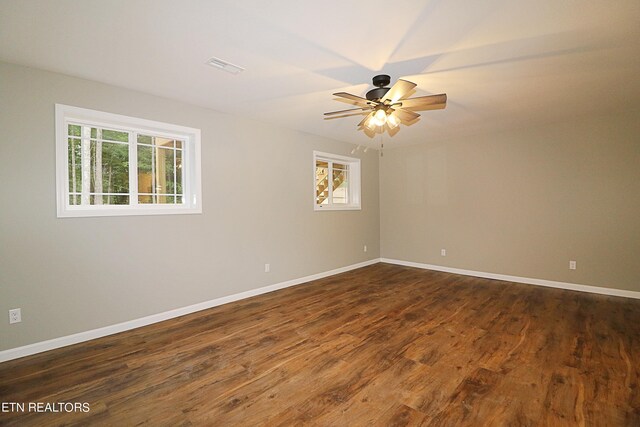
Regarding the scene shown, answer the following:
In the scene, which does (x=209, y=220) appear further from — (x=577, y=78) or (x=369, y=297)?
(x=577, y=78)

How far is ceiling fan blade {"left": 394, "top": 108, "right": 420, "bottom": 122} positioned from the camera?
2671 millimetres

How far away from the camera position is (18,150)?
7.90 feet

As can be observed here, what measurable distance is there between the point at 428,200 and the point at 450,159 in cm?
89

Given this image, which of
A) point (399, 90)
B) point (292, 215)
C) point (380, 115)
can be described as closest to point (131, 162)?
Answer: point (292, 215)

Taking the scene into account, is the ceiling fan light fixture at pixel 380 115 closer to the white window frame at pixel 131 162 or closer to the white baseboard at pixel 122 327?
the white window frame at pixel 131 162

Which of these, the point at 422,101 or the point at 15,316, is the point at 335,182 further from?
the point at 15,316

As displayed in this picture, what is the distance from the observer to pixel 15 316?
2.40 m

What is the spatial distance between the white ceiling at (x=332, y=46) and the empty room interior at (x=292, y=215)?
0.8 inches

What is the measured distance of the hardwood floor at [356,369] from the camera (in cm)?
175

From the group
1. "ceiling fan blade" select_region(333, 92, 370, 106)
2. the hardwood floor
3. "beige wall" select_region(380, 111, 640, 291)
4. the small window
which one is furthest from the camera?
the small window

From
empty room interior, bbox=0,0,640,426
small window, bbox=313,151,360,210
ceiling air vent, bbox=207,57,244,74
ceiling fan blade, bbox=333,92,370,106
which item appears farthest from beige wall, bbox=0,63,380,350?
ceiling fan blade, bbox=333,92,370,106

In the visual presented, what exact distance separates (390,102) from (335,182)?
10.5ft

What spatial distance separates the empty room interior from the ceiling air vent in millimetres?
31

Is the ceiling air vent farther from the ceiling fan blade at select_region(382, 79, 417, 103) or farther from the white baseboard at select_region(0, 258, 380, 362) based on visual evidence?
the white baseboard at select_region(0, 258, 380, 362)
